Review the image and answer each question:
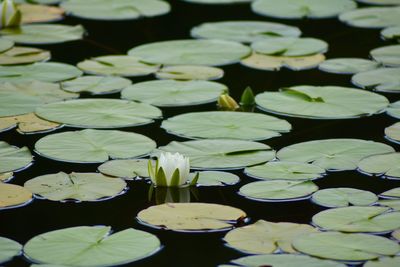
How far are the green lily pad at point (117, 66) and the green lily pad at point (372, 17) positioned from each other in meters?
1.15

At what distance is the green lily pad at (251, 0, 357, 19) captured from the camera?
14.7ft

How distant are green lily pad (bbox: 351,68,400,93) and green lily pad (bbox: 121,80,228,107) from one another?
55cm

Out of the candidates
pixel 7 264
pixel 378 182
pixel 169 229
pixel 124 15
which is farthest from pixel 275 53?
pixel 7 264

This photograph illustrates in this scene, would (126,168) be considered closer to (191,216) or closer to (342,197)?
(191,216)

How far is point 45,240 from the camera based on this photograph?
2340 mm

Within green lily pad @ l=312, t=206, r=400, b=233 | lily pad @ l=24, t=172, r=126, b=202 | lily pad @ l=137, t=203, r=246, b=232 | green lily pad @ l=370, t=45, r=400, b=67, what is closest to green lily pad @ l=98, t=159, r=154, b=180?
lily pad @ l=24, t=172, r=126, b=202

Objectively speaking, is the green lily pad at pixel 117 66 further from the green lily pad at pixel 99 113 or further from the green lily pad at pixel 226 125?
the green lily pad at pixel 226 125

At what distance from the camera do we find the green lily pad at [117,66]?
3.67m

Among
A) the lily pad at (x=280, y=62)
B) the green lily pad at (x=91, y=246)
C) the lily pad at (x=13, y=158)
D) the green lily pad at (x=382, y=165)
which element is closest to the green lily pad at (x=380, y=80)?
the lily pad at (x=280, y=62)

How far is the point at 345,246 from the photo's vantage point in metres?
2.29

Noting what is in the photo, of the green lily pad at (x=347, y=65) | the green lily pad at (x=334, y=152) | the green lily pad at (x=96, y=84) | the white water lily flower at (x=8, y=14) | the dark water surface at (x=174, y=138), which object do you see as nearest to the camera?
the dark water surface at (x=174, y=138)

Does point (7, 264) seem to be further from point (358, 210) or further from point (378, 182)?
point (378, 182)

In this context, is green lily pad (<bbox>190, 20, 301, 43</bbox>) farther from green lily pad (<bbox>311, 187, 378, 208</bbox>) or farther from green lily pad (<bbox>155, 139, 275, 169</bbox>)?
green lily pad (<bbox>311, 187, 378, 208</bbox>)

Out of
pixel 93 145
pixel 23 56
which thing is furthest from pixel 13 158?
pixel 23 56
